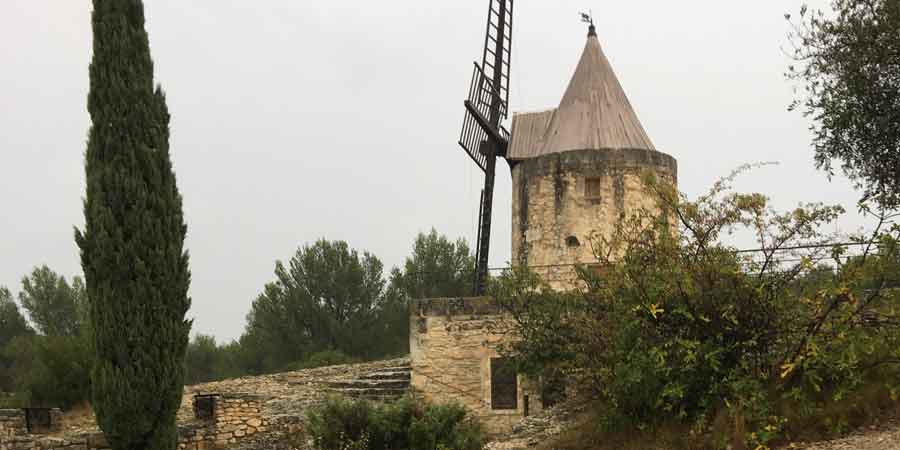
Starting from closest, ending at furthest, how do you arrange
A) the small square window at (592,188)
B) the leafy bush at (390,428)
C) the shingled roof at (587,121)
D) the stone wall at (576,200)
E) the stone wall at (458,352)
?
the leafy bush at (390,428), the stone wall at (458,352), the stone wall at (576,200), the small square window at (592,188), the shingled roof at (587,121)

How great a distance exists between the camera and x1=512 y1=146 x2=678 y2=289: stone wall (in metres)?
15.9

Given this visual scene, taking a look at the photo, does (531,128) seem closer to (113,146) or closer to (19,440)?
(113,146)

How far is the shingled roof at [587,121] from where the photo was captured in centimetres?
1683

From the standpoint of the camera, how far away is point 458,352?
15039 mm

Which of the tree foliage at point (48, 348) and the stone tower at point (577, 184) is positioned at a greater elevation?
the stone tower at point (577, 184)

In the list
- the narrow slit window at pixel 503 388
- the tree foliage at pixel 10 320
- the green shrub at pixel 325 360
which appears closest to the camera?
the narrow slit window at pixel 503 388

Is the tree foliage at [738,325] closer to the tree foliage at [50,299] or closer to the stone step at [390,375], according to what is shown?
the stone step at [390,375]

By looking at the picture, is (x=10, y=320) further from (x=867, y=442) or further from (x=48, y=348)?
(x=867, y=442)

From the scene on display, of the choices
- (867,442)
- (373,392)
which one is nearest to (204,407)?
(373,392)

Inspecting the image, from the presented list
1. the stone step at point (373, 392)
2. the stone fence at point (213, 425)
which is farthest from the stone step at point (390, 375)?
the stone fence at point (213, 425)

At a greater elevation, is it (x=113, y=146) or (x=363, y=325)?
(x=113, y=146)

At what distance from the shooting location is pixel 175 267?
36.9ft

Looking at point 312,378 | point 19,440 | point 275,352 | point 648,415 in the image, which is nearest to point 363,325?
point 275,352

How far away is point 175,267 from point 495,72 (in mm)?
10124
